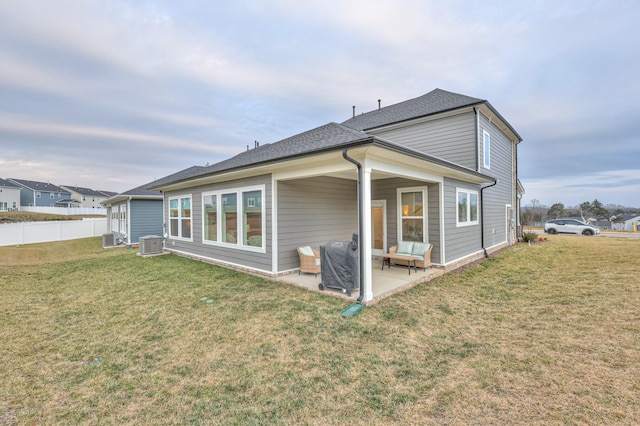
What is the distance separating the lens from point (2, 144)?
18.6 m

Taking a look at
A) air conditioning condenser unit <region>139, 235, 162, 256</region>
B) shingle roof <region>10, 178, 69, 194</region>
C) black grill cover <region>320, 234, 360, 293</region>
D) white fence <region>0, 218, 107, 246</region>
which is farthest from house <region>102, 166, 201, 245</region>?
shingle roof <region>10, 178, 69, 194</region>

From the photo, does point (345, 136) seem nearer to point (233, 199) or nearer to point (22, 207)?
point (233, 199)

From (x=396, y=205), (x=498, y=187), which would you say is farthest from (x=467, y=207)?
(x=498, y=187)

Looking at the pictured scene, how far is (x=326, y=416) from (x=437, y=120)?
9.96 m

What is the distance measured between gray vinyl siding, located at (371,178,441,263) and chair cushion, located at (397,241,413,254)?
52cm

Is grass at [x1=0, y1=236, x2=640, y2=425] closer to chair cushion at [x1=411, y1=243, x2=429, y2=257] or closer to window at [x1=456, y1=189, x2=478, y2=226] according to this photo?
chair cushion at [x1=411, y1=243, x2=429, y2=257]

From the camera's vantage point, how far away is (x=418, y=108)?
10.5 metres

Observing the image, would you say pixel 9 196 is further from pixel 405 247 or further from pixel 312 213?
pixel 405 247

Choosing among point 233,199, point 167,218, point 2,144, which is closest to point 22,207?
point 2,144

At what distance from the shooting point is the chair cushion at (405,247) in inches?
285

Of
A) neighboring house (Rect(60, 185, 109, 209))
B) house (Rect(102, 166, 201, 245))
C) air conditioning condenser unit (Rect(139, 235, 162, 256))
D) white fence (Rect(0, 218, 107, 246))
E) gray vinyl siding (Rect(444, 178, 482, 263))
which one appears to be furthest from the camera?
neighboring house (Rect(60, 185, 109, 209))

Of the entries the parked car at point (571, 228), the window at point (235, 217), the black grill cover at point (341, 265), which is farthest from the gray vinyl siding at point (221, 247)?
the parked car at point (571, 228)

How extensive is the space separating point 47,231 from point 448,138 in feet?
77.4

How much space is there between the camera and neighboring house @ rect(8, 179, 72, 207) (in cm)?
3866
